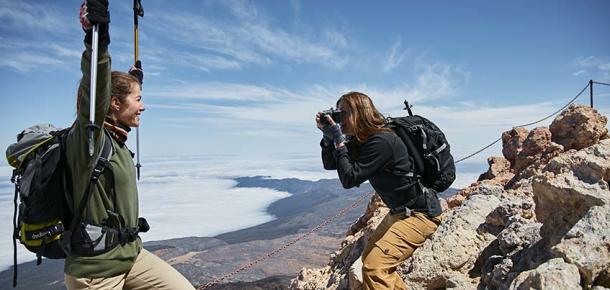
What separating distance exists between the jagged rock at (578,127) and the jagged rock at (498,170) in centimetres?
152

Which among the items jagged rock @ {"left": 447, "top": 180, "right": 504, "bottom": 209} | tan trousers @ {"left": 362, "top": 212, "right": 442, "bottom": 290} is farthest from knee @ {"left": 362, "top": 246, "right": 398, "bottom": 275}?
jagged rock @ {"left": 447, "top": 180, "right": 504, "bottom": 209}

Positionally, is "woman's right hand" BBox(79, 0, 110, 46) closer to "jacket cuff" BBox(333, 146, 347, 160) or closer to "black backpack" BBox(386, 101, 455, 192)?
"jacket cuff" BBox(333, 146, 347, 160)

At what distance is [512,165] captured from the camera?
11.4m

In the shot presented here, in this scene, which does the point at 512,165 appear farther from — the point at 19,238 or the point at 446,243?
the point at 19,238

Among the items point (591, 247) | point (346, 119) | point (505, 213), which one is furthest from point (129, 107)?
point (505, 213)

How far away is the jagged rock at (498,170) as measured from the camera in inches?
420

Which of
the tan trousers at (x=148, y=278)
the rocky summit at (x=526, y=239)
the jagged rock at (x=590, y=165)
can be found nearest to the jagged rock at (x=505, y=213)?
the rocky summit at (x=526, y=239)

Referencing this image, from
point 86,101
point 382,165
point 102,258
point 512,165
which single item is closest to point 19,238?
point 102,258

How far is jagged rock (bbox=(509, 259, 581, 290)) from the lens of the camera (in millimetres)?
2654

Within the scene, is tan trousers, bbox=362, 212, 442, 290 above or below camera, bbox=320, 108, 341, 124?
below

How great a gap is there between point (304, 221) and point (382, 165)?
566 feet

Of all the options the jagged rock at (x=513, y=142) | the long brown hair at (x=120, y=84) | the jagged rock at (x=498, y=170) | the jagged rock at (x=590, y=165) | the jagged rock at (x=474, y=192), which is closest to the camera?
the long brown hair at (x=120, y=84)

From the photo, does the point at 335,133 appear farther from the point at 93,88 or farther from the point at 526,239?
the point at 526,239

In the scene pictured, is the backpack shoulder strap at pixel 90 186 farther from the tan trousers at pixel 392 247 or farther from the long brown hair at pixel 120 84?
the tan trousers at pixel 392 247
